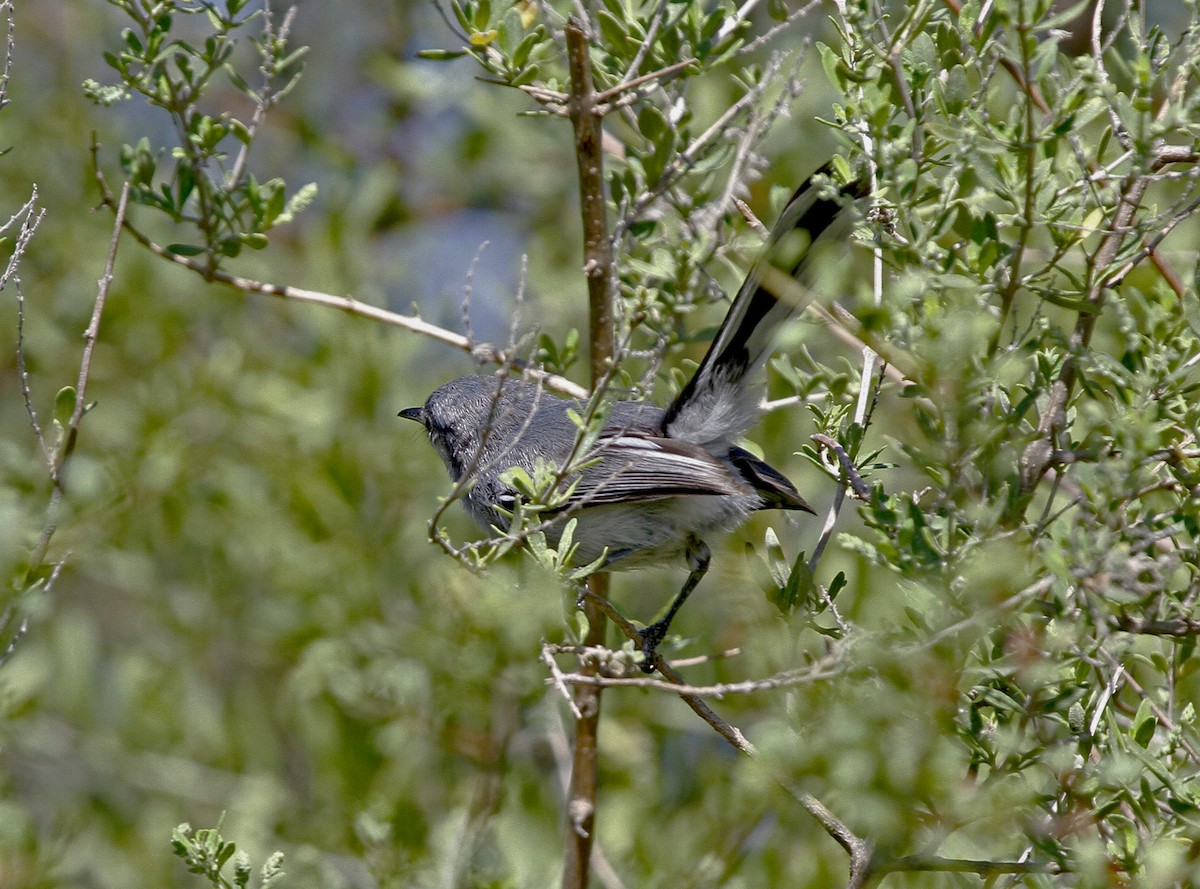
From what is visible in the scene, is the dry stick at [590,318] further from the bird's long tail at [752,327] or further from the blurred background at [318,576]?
the bird's long tail at [752,327]

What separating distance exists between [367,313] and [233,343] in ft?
6.26

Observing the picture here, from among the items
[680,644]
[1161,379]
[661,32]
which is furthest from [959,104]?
[680,644]

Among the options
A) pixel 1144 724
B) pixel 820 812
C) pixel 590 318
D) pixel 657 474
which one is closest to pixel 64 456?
pixel 590 318

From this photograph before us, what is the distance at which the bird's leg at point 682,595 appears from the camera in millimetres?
3160

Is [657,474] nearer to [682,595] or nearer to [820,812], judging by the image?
[682,595]

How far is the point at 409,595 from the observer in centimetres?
399

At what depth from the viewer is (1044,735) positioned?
7.01 feet

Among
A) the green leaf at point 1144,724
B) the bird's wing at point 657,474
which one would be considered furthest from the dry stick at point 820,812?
the bird's wing at point 657,474

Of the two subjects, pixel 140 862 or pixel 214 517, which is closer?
pixel 140 862

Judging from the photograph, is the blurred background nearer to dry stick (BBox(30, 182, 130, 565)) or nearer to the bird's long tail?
dry stick (BBox(30, 182, 130, 565))

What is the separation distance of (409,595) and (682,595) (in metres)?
1.01

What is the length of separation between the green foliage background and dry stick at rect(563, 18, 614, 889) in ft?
0.43

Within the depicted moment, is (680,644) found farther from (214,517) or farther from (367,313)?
(214,517)

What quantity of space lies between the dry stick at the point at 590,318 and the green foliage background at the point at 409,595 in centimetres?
13
